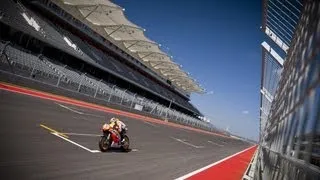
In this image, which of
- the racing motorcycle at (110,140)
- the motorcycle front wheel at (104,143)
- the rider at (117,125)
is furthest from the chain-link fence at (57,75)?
the motorcycle front wheel at (104,143)

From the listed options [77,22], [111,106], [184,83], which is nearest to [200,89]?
[184,83]

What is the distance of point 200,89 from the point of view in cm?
9612

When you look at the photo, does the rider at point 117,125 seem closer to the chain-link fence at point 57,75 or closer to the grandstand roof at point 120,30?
the chain-link fence at point 57,75

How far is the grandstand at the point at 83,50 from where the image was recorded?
25.5m

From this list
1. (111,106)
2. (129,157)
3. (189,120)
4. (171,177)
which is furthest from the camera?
(189,120)

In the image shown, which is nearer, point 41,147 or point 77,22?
point 41,147

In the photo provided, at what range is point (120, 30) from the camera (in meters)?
49.8

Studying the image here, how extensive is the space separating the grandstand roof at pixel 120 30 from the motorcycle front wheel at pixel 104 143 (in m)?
32.0

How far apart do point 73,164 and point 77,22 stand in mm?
40361

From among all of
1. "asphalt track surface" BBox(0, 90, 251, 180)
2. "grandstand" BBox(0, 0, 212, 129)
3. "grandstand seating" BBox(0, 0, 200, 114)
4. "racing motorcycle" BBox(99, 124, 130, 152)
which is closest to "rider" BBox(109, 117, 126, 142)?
"racing motorcycle" BBox(99, 124, 130, 152)

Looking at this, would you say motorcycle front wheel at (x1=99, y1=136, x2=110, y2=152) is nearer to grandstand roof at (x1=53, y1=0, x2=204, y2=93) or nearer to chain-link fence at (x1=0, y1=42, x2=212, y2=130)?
chain-link fence at (x1=0, y1=42, x2=212, y2=130)

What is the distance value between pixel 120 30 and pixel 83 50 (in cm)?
998

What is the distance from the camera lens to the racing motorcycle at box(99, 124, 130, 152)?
32.6 feet

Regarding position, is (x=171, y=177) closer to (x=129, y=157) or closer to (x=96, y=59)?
(x=129, y=157)
